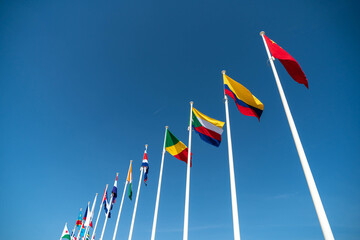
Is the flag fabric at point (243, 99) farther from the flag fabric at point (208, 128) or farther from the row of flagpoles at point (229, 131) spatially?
the flag fabric at point (208, 128)

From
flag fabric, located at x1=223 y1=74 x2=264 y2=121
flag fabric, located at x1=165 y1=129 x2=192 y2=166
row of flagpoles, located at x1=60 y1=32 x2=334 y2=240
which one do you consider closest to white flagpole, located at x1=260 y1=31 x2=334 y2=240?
row of flagpoles, located at x1=60 y1=32 x2=334 y2=240

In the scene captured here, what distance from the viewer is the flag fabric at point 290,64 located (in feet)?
26.4

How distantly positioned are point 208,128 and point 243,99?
3.16m

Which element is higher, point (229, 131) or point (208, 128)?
point (208, 128)

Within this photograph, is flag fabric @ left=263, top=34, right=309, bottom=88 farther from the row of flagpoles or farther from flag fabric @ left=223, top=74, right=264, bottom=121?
flag fabric @ left=223, top=74, right=264, bottom=121

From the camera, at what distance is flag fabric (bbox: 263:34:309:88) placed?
8054 millimetres

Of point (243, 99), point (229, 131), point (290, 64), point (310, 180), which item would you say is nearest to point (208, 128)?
point (229, 131)

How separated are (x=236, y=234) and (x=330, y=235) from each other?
10.8 feet

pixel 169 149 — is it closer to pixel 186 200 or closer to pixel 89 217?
pixel 186 200

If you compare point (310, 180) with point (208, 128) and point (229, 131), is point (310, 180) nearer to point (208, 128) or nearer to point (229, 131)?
point (229, 131)

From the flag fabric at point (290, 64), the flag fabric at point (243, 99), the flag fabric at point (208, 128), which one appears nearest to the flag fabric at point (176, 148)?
the flag fabric at point (208, 128)

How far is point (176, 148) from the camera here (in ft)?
48.1

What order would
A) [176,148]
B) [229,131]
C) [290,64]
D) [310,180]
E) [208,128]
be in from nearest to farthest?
[310,180] → [290,64] → [229,131] → [208,128] → [176,148]

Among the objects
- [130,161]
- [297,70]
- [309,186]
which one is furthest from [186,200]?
[130,161]
